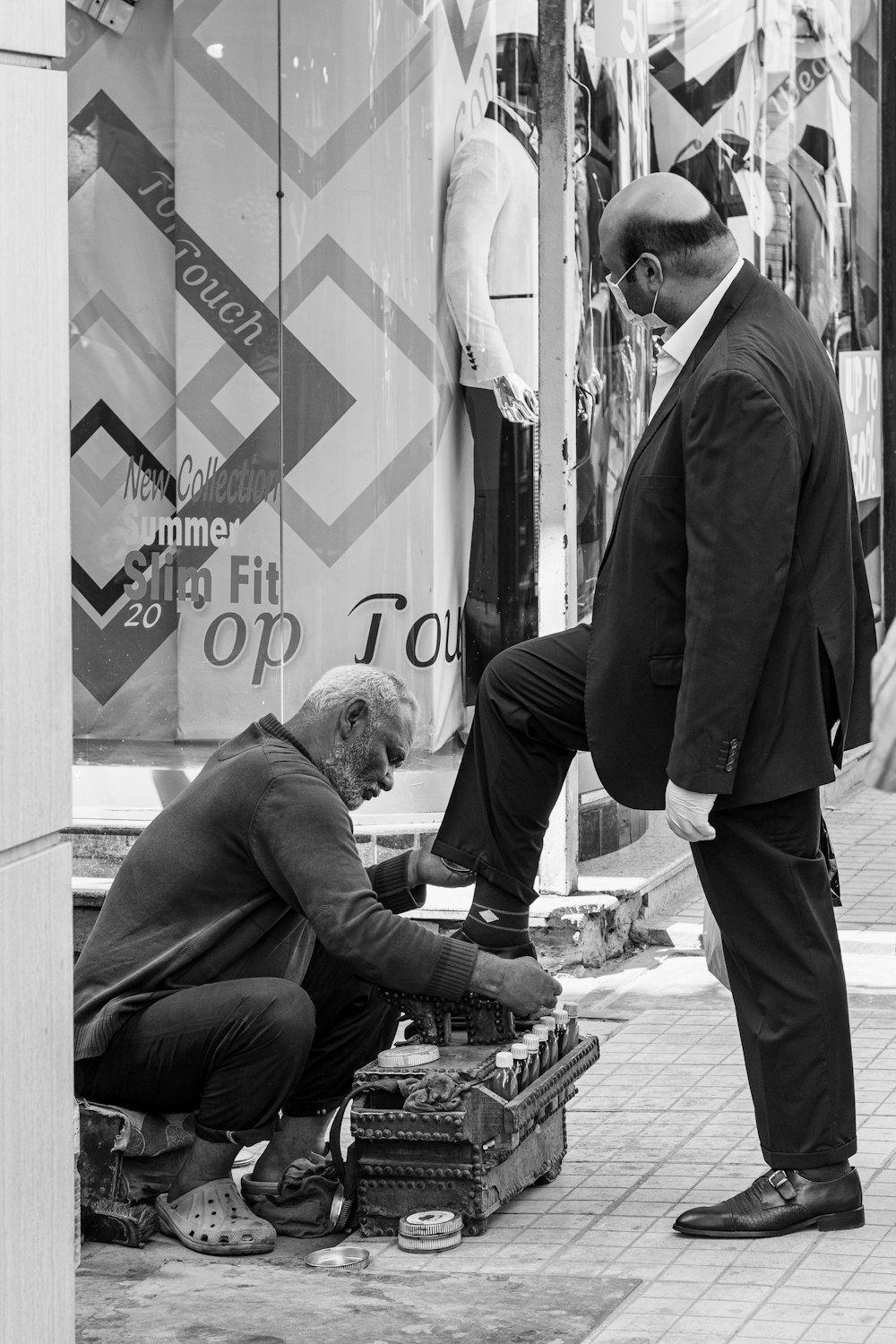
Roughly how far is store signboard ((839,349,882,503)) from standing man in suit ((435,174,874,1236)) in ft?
23.7

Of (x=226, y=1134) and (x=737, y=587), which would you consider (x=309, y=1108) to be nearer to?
(x=226, y=1134)

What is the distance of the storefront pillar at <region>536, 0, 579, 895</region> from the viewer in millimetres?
6695

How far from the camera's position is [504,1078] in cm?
429

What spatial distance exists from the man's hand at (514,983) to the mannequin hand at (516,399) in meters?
2.82

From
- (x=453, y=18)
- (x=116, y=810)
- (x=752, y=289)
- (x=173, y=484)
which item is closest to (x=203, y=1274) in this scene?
(x=752, y=289)

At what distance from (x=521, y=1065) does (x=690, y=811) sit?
28.2 inches

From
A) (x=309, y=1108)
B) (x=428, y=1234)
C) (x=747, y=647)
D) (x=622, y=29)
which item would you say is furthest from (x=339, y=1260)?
(x=622, y=29)

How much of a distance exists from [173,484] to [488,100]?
5.74ft

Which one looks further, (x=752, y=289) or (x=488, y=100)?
(x=488, y=100)

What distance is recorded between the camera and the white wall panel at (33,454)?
2.93 meters

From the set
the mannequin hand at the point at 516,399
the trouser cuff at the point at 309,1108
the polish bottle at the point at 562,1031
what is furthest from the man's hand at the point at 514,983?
the mannequin hand at the point at 516,399

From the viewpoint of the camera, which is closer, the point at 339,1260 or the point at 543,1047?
the point at 339,1260

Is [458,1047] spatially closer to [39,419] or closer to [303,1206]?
[303,1206]

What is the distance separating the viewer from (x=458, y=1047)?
4508 millimetres
